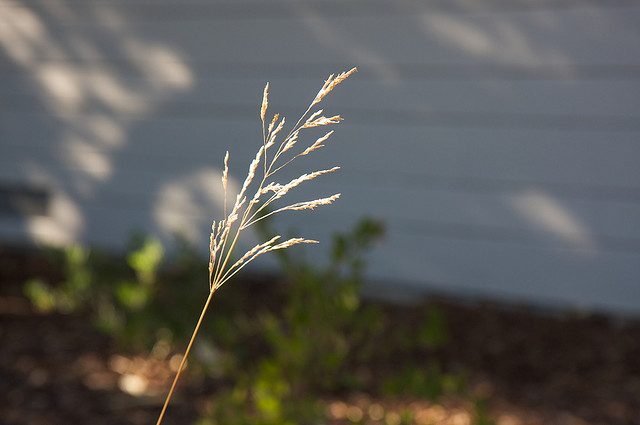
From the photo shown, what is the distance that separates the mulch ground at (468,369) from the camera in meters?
2.13

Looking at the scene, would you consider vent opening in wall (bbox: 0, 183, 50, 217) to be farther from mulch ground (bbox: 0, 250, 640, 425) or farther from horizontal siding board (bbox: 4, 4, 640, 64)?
mulch ground (bbox: 0, 250, 640, 425)

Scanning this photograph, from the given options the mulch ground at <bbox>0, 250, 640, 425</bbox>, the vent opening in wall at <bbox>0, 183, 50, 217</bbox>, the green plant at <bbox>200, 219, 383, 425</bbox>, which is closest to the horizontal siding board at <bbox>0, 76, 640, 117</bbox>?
the vent opening in wall at <bbox>0, 183, 50, 217</bbox>

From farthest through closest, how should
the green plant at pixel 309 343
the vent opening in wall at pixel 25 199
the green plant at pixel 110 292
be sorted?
the vent opening in wall at pixel 25 199, the green plant at pixel 110 292, the green plant at pixel 309 343

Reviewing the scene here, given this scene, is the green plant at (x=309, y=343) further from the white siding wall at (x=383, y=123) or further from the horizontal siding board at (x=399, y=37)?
the horizontal siding board at (x=399, y=37)

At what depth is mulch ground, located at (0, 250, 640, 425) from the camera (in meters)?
2.13

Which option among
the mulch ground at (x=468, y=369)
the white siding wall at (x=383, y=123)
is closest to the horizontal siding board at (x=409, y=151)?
the white siding wall at (x=383, y=123)

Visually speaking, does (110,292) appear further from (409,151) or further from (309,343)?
(409,151)

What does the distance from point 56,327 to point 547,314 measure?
2.18 m

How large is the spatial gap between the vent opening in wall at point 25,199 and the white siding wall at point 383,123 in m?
0.06

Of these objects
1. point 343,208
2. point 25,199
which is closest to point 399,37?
point 343,208

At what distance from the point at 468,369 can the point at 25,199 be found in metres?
3.16

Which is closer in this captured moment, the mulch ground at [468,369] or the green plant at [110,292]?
the mulch ground at [468,369]

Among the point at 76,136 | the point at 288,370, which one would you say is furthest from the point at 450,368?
the point at 76,136

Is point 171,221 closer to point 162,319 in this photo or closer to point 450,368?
point 162,319
